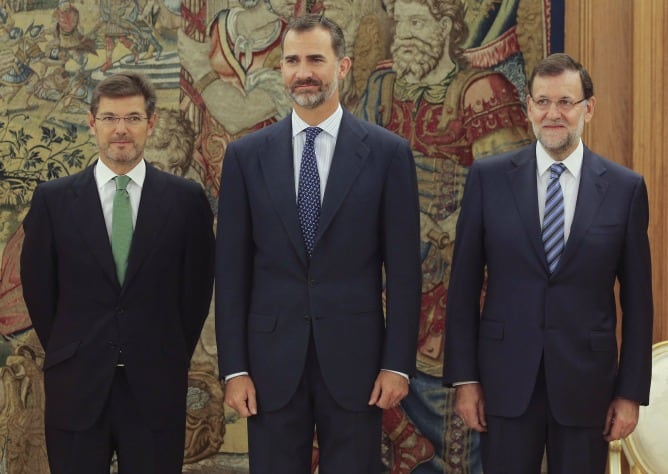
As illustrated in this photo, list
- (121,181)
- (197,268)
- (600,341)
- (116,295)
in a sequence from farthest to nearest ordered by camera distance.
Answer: (197,268)
(121,181)
(116,295)
(600,341)

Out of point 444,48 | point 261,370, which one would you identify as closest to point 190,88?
point 444,48

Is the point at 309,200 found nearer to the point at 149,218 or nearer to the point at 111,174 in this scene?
the point at 149,218

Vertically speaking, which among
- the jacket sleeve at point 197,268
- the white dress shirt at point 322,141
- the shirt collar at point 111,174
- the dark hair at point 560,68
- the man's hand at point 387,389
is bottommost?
the man's hand at point 387,389

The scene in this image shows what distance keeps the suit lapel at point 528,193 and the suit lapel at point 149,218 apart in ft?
4.02

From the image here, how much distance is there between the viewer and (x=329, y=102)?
11.6 ft

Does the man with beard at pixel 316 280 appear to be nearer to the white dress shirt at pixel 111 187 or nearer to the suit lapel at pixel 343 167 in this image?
the suit lapel at pixel 343 167

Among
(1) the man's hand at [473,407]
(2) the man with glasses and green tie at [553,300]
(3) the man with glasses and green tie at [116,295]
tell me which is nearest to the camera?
(2) the man with glasses and green tie at [553,300]

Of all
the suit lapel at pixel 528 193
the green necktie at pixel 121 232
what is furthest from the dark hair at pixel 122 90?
the suit lapel at pixel 528 193

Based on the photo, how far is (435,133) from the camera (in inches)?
193

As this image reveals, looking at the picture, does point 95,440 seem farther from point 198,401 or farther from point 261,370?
point 198,401

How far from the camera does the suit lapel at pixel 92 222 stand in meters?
3.62

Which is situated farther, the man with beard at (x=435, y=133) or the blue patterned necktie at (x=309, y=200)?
the man with beard at (x=435, y=133)

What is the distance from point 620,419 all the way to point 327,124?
1371 mm

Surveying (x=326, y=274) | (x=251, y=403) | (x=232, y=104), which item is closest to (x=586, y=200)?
(x=326, y=274)
